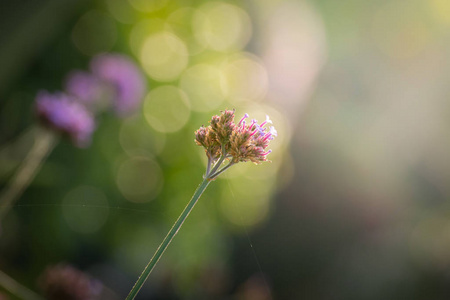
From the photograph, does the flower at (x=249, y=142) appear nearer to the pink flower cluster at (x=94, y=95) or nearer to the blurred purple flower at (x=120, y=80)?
the pink flower cluster at (x=94, y=95)

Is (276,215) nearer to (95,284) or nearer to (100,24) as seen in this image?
(100,24)

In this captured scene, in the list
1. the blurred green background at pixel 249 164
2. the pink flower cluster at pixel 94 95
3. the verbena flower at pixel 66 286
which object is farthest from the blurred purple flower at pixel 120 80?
the verbena flower at pixel 66 286

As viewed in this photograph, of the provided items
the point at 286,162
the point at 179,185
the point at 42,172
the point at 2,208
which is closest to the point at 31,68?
the point at 42,172

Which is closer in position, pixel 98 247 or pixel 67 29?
pixel 98 247

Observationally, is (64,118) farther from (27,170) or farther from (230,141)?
(230,141)

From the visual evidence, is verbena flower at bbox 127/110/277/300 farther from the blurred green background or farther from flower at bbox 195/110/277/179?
the blurred green background

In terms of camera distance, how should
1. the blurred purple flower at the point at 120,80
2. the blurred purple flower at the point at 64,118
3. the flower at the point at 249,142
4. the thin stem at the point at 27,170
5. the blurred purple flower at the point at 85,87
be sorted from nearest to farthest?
1. the flower at the point at 249,142
2. the thin stem at the point at 27,170
3. the blurred purple flower at the point at 64,118
4. the blurred purple flower at the point at 85,87
5. the blurred purple flower at the point at 120,80

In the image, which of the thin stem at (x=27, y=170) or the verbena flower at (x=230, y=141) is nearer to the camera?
the verbena flower at (x=230, y=141)

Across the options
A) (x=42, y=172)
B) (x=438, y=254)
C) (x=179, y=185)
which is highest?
(x=438, y=254)
